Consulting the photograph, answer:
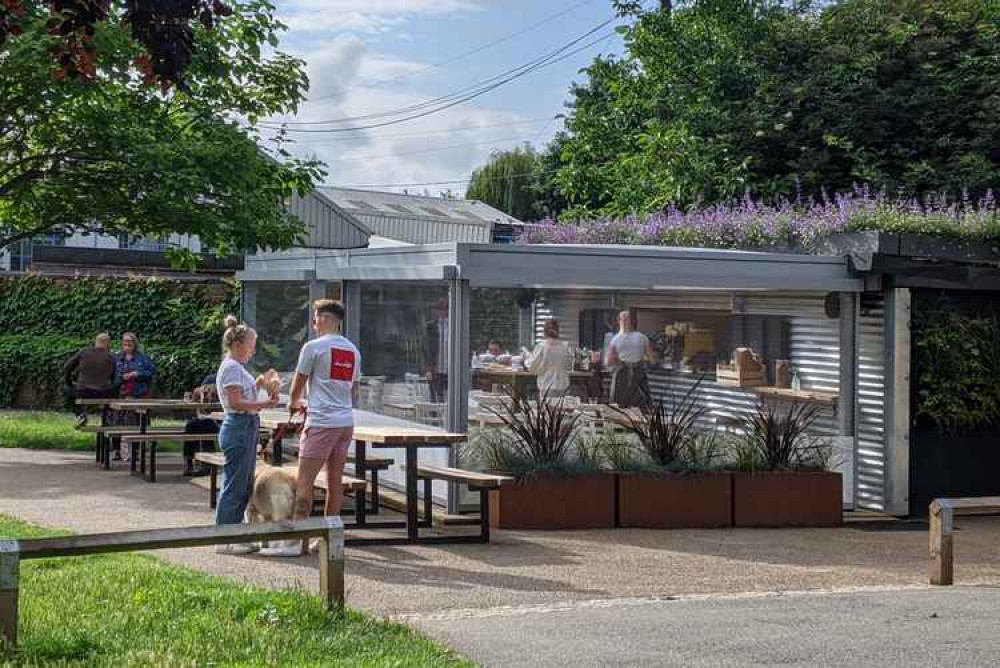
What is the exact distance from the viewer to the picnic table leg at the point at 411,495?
10938 mm

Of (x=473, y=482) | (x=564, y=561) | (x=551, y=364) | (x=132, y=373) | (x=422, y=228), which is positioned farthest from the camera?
(x=422, y=228)

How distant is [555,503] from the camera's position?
12195 mm

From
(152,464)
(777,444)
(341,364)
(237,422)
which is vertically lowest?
(152,464)

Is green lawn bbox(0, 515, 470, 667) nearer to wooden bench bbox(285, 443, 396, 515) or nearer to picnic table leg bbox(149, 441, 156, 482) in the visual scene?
wooden bench bbox(285, 443, 396, 515)

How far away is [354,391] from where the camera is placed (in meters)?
9.96

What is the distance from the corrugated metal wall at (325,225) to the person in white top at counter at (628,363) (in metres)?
4.59

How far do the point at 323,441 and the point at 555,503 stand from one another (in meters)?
2.99

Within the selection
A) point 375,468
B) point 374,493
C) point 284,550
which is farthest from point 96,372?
point 284,550

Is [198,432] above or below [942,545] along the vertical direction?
above

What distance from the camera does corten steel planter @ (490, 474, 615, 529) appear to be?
12094 millimetres

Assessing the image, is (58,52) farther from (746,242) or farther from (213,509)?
(746,242)

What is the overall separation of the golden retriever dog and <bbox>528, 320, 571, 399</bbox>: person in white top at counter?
361 centimetres

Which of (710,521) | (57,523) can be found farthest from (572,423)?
(57,523)

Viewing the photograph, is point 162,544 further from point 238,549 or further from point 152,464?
point 152,464
